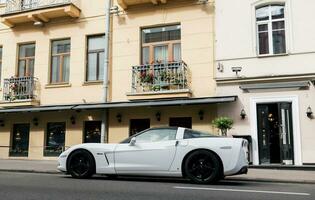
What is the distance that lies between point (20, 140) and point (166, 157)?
11.7 meters

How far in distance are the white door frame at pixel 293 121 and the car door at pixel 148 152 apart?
5.79 m

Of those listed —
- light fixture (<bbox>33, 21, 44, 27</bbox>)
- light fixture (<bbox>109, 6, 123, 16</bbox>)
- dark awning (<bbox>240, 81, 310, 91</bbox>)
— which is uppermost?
light fixture (<bbox>109, 6, 123, 16</bbox>)

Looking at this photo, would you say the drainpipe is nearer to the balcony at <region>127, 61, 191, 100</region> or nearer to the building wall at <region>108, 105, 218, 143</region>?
the building wall at <region>108, 105, 218, 143</region>

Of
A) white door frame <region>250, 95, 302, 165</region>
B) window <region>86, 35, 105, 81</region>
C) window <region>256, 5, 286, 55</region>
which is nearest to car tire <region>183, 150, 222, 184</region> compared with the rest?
white door frame <region>250, 95, 302, 165</region>

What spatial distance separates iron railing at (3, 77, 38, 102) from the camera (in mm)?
18672

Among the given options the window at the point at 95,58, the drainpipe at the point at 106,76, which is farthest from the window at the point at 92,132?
the window at the point at 95,58

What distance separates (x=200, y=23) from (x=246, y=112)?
168 inches

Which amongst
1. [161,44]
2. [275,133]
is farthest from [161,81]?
[275,133]

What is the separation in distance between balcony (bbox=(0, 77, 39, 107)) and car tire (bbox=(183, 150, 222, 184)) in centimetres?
1118

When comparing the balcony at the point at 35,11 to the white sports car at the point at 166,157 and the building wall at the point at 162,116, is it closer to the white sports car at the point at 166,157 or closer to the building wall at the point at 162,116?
the building wall at the point at 162,116

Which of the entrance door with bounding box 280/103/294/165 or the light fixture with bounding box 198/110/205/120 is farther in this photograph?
the light fixture with bounding box 198/110/205/120

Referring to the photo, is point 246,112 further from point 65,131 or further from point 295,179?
point 65,131

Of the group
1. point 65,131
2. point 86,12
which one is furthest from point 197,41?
point 65,131

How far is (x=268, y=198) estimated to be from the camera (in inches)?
286
